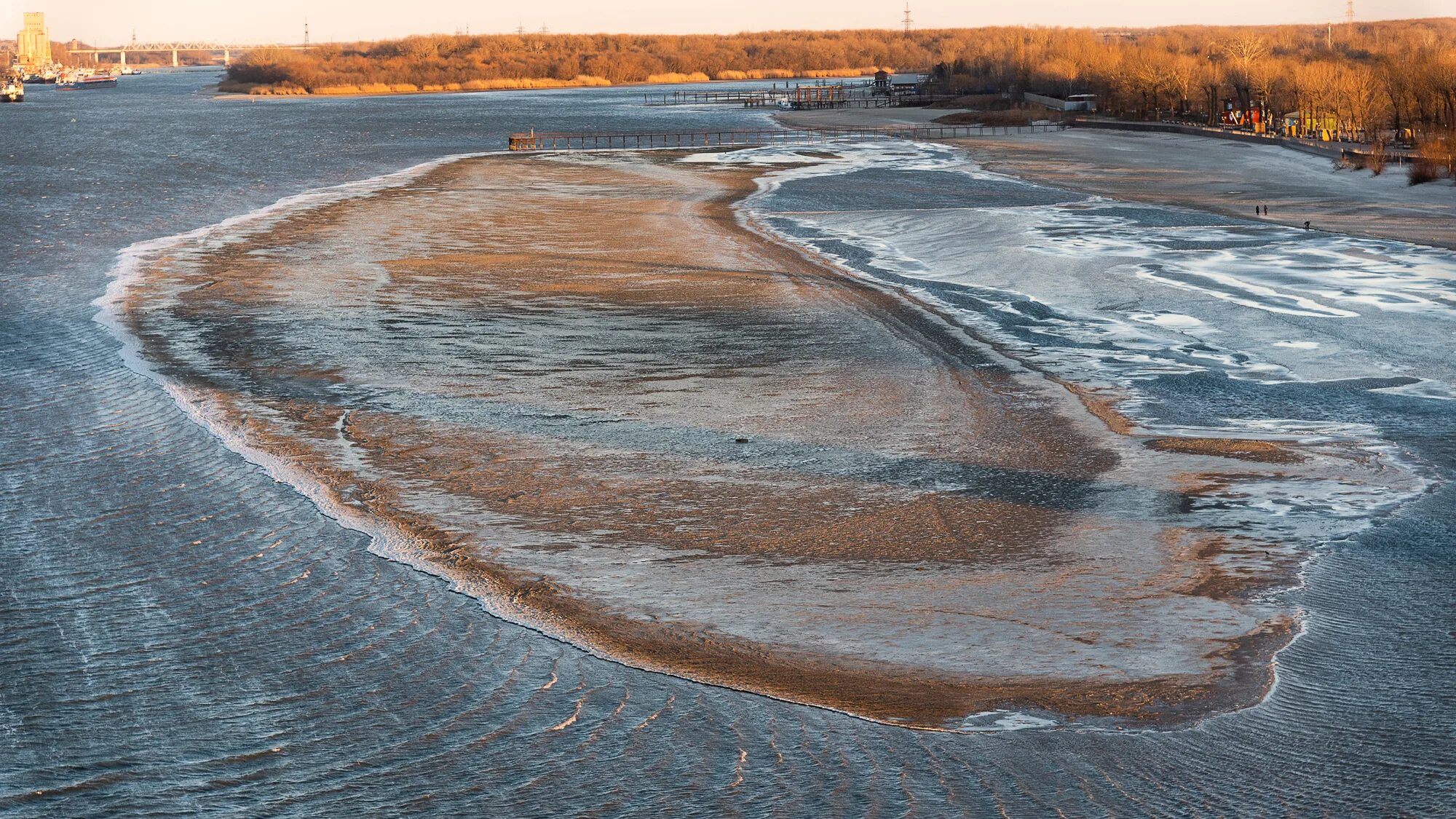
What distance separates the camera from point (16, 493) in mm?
8438

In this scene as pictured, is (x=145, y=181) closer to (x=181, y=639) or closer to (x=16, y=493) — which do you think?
(x=16, y=493)

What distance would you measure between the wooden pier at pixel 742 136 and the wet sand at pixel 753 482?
134ft

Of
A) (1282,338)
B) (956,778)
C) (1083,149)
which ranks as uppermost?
(1083,149)

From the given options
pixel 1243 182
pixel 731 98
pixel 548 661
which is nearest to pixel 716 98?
pixel 731 98

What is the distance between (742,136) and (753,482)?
57.9 metres

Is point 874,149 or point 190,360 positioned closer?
point 190,360

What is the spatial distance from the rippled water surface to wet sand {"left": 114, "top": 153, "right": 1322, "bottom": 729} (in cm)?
29

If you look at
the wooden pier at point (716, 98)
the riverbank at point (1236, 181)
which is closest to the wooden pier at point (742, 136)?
the riverbank at point (1236, 181)

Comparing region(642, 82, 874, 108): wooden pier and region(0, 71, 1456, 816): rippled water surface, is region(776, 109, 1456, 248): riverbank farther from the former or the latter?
region(642, 82, 874, 108): wooden pier

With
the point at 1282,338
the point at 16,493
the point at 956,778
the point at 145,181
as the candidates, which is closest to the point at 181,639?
the point at 16,493

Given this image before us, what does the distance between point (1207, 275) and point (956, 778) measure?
1374cm

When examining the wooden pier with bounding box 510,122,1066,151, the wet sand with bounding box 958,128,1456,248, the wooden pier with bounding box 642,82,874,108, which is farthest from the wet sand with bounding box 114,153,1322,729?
the wooden pier with bounding box 642,82,874,108

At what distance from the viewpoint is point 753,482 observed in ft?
28.4

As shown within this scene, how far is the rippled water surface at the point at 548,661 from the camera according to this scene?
4879 mm
